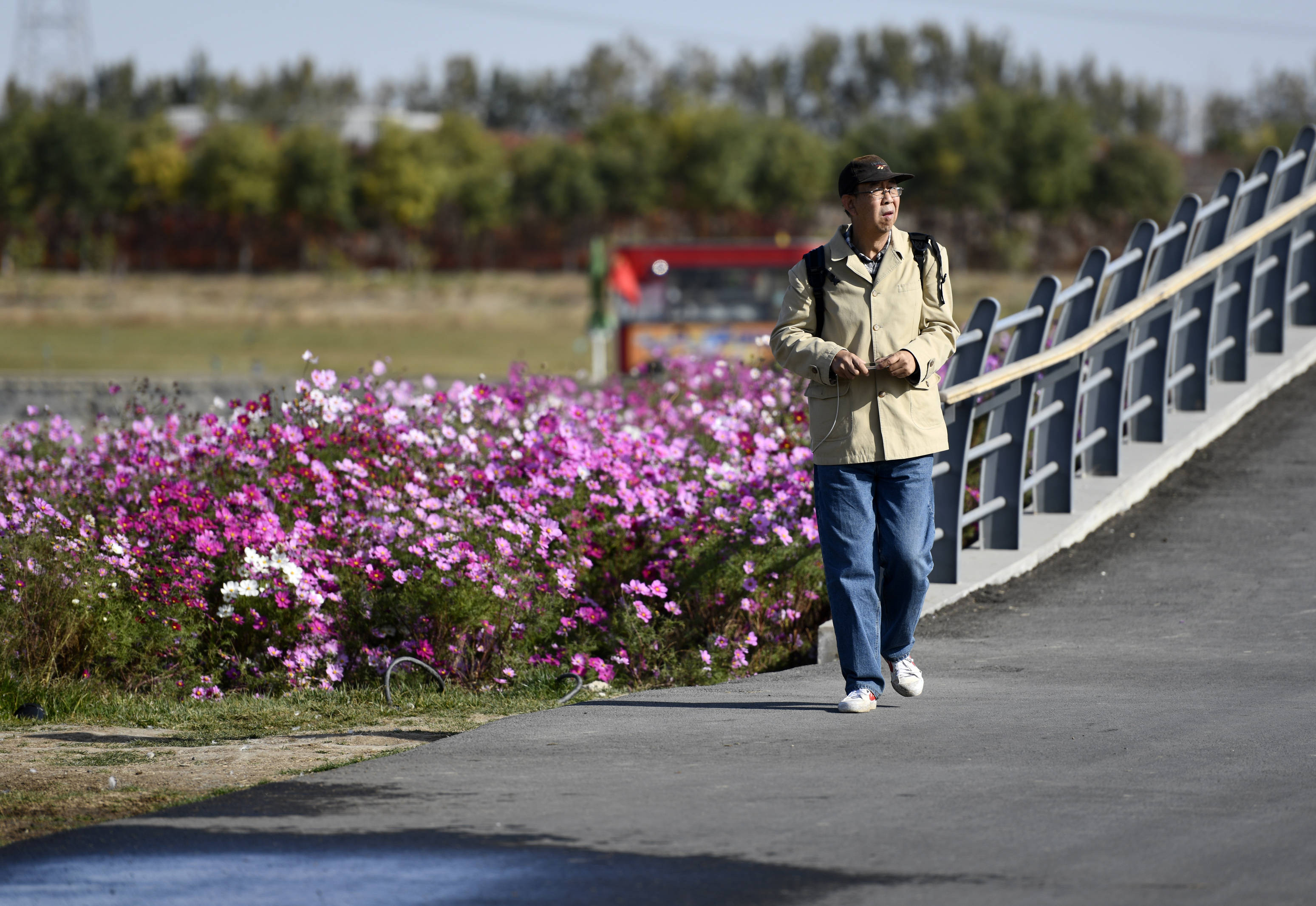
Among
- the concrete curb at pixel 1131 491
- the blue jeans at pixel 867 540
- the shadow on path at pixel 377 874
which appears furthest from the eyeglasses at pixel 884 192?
the shadow on path at pixel 377 874

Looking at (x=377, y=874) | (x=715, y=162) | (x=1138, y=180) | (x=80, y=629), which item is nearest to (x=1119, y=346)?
(x=80, y=629)

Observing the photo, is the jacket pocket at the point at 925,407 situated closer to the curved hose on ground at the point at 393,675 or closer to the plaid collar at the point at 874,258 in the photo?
the plaid collar at the point at 874,258

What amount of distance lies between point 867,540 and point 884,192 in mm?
1129

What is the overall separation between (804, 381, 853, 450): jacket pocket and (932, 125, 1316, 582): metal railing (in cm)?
163

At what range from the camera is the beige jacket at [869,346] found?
5531 millimetres

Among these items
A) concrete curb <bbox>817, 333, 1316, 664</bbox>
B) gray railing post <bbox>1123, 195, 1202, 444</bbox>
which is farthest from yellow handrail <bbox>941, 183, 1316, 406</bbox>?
concrete curb <bbox>817, 333, 1316, 664</bbox>

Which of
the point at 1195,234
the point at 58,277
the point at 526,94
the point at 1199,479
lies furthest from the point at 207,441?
the point at 526,94

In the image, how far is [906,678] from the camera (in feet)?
19.1

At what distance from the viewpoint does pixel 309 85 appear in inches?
6654

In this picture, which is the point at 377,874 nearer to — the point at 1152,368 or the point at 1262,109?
the point at 1152,368

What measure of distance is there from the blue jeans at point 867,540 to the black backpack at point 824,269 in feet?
1.66

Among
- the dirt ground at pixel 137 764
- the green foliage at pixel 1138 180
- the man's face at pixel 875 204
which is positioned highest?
the green foliage at pixel 1138 180

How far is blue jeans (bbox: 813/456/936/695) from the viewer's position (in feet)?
18.4

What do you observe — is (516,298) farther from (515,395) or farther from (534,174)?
(515,395)
